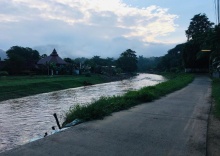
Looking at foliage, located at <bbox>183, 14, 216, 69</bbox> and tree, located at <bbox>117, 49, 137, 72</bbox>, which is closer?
foliage, located at <bbox>183, 14, 216, 69</bbox>

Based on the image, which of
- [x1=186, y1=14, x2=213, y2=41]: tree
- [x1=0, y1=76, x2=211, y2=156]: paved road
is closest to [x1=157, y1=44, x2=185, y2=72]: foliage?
[x1=186, y1=14, x2=213, y2=41]: tree

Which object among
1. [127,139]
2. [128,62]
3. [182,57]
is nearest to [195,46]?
[182,57]

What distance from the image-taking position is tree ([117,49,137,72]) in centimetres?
11125

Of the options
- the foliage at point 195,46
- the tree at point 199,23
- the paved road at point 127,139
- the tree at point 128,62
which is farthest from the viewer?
the tree at point 128,62

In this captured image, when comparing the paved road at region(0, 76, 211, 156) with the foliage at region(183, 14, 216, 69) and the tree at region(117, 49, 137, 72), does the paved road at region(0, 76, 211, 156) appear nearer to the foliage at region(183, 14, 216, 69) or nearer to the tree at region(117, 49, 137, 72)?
the foliage at region(183, 14, 216, 69)

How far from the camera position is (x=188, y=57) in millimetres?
67625

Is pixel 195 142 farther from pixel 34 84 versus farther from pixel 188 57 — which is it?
pixel 188 57

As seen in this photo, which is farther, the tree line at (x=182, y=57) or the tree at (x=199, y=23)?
the tree at (x=199, y=23)

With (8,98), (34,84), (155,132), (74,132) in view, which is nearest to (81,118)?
(74,132)

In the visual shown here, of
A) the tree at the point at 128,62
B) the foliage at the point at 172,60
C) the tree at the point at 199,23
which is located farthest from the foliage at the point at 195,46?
the tree at the point at 128,62

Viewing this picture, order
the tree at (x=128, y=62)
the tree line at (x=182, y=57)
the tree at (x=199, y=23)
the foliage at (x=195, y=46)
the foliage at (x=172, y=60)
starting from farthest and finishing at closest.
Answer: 1. the tree at (x=128, y=62)
2. the foliage at (x=172, y=60)
3. the tree at (x=199, y=23)
4. the foliage at (x=195, y=46)
5. the tree line at (x=182, y=57)

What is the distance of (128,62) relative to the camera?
365 ft

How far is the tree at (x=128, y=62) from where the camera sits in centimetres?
11125

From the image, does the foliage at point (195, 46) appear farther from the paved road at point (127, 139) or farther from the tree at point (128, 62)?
the paved road at point (127, 139)
